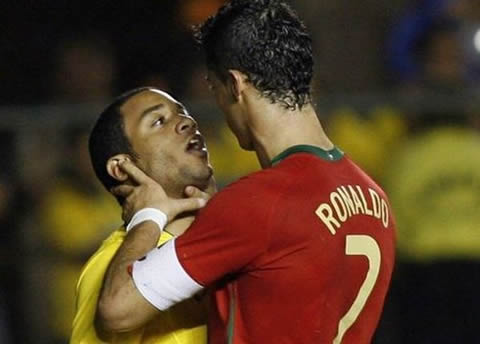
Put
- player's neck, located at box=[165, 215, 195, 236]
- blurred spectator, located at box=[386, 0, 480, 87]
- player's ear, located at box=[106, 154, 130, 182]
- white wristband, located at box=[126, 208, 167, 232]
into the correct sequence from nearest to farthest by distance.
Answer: white wristband, located at box=[126, 208, 167, 232] → player's neck, located at box=[165, 215, 195, 236] → player's ear, located at box=[106, 154, 130, 182] → blurred spectator, located at box=[386, 0, 480, 87]

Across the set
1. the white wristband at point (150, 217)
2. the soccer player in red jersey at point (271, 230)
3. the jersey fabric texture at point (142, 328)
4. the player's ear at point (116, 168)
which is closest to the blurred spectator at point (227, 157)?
the player's ear at point (116, 168)

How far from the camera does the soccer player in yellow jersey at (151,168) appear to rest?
14.5 feet

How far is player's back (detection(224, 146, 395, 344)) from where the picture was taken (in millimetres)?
4055

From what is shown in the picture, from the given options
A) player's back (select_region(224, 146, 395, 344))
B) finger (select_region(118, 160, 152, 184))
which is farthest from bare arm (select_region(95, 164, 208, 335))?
player's back (select_region(224, 146, 395, 344))

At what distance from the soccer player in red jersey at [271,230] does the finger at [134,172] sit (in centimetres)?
28

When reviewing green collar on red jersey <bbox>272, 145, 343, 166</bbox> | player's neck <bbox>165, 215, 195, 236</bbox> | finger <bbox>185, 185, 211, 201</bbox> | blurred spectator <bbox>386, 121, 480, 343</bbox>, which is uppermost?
green collar on red jersey <bbox>272, 145, 343, 166</bbox>

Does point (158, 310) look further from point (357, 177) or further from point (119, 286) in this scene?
point (357, 177)

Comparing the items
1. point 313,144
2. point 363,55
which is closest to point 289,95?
point 313,144

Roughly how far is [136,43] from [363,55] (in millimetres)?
1294

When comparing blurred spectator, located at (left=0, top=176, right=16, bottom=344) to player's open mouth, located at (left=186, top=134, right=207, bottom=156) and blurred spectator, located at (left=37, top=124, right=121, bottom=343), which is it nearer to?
blurred spectator, located at (left=37, top=124, right=121, bottom=343)

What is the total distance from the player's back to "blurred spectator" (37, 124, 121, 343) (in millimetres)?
3504

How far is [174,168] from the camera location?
15.2ft

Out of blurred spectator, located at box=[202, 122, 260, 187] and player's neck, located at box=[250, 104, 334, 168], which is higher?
player's neck, located at box=[250, 104, 334, 168]

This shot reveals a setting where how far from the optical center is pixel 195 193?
4.57 m
